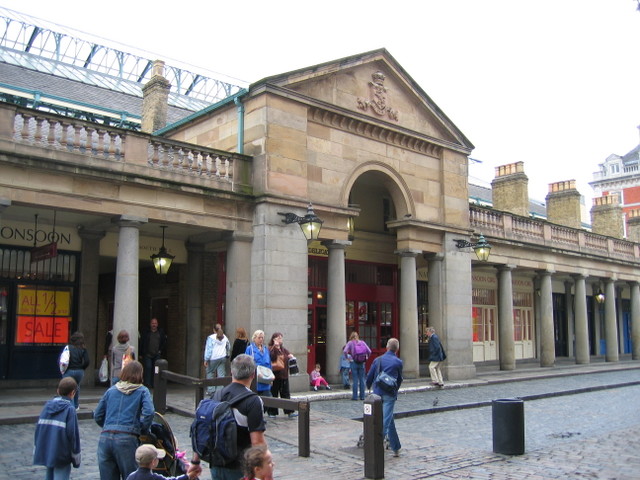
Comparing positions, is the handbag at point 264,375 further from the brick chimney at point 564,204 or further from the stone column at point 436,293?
the brick chimney at point 564,204

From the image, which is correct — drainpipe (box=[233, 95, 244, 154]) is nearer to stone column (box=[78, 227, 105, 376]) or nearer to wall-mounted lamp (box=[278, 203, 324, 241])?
wall-mounted lamp (box=[278, 203, 324, 241])

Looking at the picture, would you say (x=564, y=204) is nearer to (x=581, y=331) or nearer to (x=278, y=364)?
(x=581, y=331)

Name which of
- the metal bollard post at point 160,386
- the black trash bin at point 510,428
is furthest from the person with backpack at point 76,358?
the black trash bin at point 510,428

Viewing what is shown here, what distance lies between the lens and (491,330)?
90.3 feet

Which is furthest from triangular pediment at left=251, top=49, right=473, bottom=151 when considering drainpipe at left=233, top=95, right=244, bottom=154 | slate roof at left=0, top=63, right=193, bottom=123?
slate roof at left=0, top=63, right=193, bottom=123

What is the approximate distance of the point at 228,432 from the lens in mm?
4934

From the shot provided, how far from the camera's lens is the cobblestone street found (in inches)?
324

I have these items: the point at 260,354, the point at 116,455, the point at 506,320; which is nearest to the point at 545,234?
the point at 506,320

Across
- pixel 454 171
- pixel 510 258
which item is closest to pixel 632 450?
pixel 454 171

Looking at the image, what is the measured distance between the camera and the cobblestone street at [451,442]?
8234 mm

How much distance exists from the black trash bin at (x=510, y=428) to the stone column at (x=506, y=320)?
46.1 ft

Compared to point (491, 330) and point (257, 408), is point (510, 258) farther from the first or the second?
point (257, 408)

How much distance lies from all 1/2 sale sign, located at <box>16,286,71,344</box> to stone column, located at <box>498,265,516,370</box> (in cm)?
1459

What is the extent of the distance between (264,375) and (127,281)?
12.7ft
